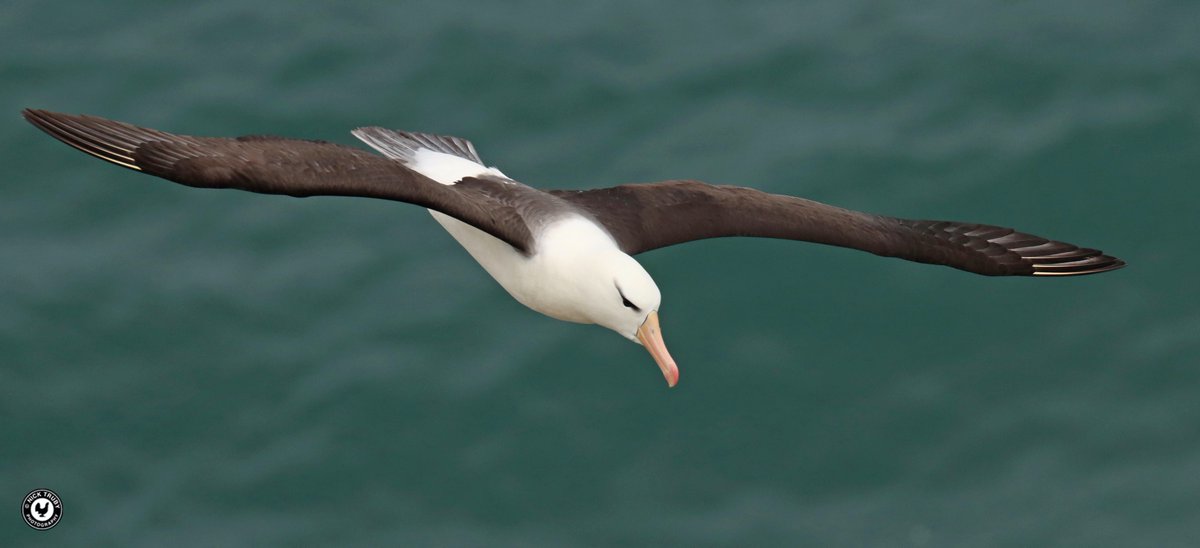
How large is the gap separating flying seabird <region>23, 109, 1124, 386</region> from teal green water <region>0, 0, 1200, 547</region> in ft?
13.1

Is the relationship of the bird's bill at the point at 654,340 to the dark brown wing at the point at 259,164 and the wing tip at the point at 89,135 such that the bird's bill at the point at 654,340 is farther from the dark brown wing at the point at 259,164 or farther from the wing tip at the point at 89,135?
the wing tip at the point at 89,135

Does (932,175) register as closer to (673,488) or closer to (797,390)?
(797,390)

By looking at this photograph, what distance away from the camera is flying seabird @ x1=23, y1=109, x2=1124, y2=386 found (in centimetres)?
1742

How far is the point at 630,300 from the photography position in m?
17.9

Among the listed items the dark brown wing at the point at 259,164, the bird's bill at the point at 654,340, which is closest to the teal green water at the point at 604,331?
the bird's bill at the point at 654,340

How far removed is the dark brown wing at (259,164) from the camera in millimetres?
17188

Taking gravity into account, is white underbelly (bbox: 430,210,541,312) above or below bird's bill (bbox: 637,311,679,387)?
above

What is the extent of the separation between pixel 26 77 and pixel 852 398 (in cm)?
1021

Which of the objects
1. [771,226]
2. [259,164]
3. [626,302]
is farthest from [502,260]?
[259,164]

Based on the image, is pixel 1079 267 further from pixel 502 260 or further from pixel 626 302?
pixel 502 260

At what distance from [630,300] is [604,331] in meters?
6.45

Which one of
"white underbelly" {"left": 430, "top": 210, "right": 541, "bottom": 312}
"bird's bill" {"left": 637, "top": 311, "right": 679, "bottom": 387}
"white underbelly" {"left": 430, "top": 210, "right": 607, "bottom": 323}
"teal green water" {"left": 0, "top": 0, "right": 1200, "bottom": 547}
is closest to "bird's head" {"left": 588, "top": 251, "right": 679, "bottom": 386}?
"bird's bill" {"left": 637, "top": 311, "right": 679, "bottom": 387}

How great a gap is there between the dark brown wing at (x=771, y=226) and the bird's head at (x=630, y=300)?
0.98 m

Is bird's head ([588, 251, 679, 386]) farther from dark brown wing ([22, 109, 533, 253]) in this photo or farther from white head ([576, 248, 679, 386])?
dark brown wing ([22, 109, 533, 253])
